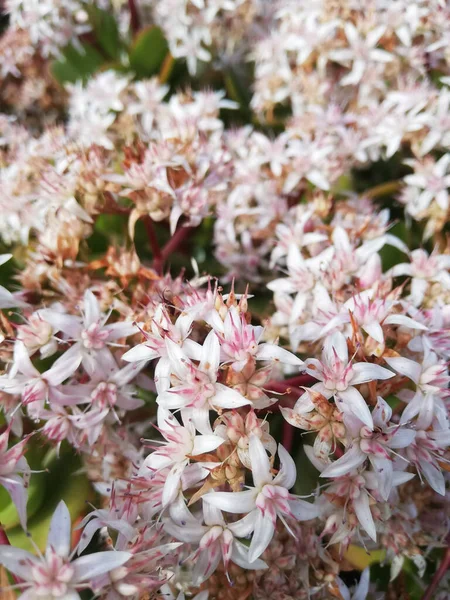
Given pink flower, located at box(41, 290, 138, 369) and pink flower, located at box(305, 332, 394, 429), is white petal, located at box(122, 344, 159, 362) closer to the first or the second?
pink flower, located at box(41, 290, 138, 369)

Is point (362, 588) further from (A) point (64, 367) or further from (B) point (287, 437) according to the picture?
(A) point (64, 367)

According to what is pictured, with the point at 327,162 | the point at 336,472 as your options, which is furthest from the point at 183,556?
the point at 327,162

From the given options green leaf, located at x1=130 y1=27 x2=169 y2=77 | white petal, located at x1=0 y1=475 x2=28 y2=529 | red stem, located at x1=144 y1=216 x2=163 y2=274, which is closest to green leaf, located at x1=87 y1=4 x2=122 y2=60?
green leaf, located at x1=130 y1=27 x2=169 y2=77

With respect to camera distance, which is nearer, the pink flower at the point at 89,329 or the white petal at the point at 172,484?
the white petal at the point at 172,484

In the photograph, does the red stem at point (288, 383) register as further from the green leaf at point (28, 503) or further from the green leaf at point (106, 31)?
the green leaf at point (106, 31)

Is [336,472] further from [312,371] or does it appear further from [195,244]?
[195,244]

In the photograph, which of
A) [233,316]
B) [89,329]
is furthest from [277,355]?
[89,329]

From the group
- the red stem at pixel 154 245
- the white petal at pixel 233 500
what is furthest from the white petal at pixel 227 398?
the red stem at pixel 154 245
